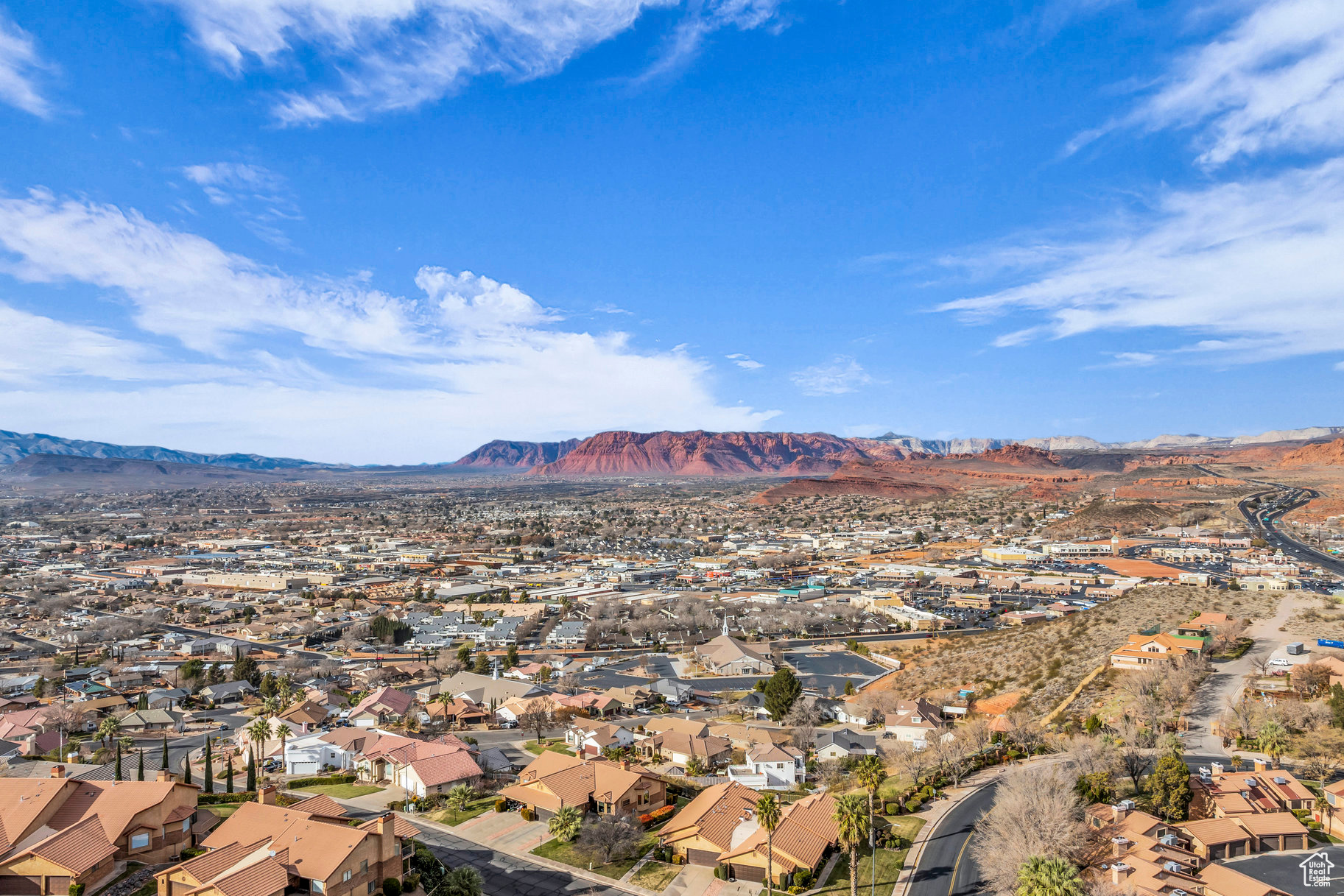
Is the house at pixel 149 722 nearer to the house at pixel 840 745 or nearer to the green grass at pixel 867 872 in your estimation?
the house at pixel 840 745

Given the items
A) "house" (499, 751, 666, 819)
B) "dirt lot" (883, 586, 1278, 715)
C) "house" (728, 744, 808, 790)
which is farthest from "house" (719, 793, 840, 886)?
"dirt lot" (883, 586, 1278, 715)

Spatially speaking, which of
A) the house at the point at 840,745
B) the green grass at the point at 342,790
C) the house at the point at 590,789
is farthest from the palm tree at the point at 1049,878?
the green grass at the point at 342,790

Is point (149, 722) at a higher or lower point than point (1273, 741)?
lower

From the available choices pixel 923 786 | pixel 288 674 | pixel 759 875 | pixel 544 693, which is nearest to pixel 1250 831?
pixel 923 786

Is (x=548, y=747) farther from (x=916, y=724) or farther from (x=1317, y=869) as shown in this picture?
(x=1317, y=869)

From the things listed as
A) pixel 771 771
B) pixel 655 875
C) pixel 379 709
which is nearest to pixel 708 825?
pixel 655 875

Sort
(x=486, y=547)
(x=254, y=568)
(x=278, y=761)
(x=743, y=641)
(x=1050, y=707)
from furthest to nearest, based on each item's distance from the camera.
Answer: (x=486, y=547)
(x=254, y=568)
(x=743, y=641)
(x=1050, y=707)
(x=278, y=761)

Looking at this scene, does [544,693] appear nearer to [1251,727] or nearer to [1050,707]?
[1050,707]
